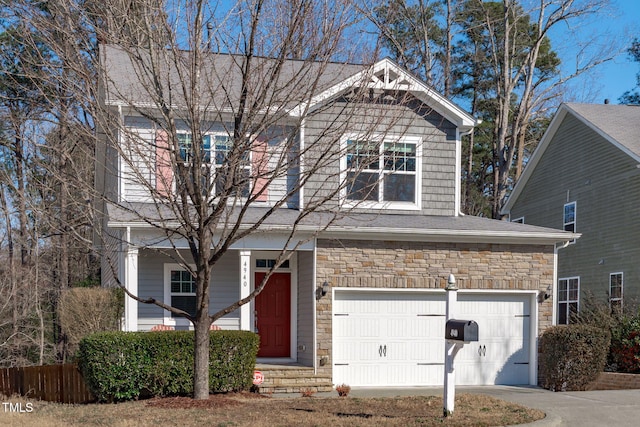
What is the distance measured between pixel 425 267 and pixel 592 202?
9.04 m

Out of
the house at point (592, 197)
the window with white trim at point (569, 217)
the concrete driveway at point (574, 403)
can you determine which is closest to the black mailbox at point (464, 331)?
the concrete driveway at point (574, 403)

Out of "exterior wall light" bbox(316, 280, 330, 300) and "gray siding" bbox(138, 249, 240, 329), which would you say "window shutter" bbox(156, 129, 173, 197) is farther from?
"exterior wall light" bbox(316, 280, 330, 300)

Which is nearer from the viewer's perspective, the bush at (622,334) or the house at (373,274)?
the house at (373,274)

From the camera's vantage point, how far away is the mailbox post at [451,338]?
10.1 m

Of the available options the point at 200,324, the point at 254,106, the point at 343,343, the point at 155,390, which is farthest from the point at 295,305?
the point at 254,106

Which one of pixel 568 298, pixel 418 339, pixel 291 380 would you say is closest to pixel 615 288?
pixel 568 298

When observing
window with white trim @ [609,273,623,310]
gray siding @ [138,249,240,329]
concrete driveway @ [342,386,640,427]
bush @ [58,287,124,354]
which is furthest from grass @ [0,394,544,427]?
window with white trim @ [609,273,623,310]

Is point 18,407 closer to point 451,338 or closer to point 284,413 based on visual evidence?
point 284,413

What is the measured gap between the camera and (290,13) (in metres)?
11.2

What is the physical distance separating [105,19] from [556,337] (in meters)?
10.9

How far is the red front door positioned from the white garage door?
6.59 feet

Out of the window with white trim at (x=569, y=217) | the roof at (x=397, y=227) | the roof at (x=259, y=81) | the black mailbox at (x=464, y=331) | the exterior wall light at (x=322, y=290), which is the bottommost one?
the black mailbox at (x=464, y=331)

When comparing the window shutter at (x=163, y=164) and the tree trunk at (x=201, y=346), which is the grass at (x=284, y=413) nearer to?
the tree trunk at (x=201, y=346)

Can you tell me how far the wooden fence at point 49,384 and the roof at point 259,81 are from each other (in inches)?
222
